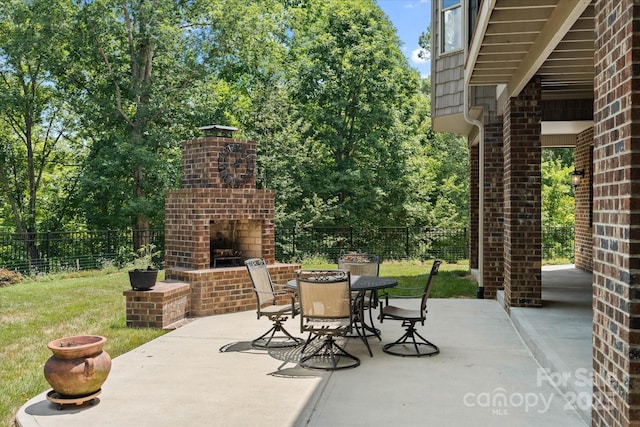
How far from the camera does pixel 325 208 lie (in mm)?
18953

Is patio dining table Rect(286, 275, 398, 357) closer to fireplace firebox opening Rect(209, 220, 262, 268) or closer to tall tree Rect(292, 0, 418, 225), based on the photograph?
fireplace firebox opening Rect(209, 220, 262, 268)

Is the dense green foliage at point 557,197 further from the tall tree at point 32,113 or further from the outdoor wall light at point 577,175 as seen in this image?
the tall tree at point 32,113

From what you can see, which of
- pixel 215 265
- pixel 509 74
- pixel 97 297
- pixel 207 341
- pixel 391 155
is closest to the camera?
pixel 207 341

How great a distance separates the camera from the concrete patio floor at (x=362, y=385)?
13.6 ft

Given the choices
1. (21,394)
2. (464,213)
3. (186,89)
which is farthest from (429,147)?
Result: (21,394)

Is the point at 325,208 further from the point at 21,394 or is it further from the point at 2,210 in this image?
the point at 21,394

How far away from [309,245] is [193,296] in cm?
1027

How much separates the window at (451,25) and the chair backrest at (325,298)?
6.18m

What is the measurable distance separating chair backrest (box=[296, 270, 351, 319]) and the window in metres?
6.18

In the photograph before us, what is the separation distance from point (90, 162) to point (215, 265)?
1043cm

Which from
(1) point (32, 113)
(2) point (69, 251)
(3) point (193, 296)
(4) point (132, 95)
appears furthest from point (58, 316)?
(1) point (32, 113)

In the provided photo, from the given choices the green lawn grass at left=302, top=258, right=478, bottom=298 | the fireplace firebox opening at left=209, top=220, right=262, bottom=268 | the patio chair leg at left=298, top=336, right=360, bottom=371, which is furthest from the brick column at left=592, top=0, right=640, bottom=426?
the fireplace firebox opening at left=209, top=220, right=262, bottom=268

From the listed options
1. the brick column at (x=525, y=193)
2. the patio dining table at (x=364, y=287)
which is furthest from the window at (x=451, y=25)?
the patio dining table at (x=364, y=287)

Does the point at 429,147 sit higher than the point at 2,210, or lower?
higher
